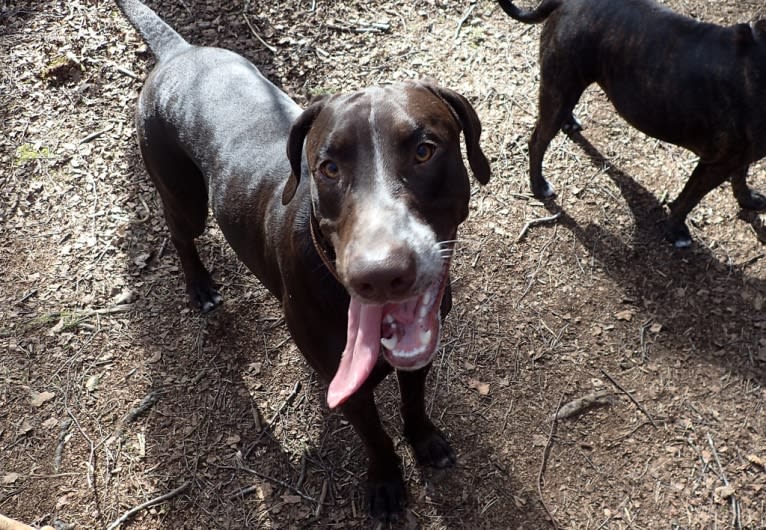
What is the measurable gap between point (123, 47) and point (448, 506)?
16.3 ft

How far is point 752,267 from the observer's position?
4121 millimetres

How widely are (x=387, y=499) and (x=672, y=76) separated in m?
2.99

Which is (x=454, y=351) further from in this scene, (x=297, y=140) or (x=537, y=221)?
(x=297, y=140)

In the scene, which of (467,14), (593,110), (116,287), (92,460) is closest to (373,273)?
(92,460)

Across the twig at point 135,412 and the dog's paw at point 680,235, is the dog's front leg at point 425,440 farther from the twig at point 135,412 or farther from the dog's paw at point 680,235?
the dog's paw at point 680,235

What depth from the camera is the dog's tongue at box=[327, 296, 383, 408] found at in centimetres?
233

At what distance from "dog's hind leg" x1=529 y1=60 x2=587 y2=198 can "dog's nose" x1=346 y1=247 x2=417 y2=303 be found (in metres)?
2.61

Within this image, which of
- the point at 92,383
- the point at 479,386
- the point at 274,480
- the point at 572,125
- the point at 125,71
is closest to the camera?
the point at 274,480

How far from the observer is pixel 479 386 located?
3.79 m

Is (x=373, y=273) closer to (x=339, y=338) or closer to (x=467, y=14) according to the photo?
(x=339, y=338)

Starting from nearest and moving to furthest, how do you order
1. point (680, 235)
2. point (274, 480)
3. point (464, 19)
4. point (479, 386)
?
point (274, 480)
point (479, 386)
point (680, 235)
point (464, 19)

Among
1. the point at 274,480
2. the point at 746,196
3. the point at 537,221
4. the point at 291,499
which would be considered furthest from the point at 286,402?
the point at 746,196

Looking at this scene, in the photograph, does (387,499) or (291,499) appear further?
(291,499)

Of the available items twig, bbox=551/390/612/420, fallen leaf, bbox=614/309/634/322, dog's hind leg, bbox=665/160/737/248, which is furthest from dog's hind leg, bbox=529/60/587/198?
twig, bbox=551/390/612/420
